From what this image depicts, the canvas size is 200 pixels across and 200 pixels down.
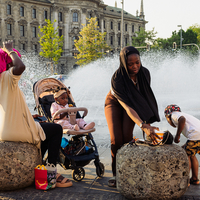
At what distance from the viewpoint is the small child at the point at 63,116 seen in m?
4.66

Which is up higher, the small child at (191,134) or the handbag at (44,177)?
the small child at (191,134)

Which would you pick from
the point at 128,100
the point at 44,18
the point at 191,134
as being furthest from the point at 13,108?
the point at 44,18

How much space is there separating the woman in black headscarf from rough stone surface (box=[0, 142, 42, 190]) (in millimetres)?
1110

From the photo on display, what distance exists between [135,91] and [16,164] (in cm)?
179

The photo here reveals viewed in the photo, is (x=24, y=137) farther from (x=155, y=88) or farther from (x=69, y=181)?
(x=155, y=88)

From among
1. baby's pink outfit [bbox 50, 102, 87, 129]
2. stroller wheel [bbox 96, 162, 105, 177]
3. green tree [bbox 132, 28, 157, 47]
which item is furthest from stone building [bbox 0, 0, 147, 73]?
stroller wheel [bbox 96, 162, 105, 177]

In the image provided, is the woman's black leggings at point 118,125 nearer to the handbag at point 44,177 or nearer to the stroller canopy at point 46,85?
the handbag at point 44,177

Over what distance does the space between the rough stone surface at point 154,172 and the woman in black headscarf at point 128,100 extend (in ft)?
1.40

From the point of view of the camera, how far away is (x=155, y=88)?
59.1 feet

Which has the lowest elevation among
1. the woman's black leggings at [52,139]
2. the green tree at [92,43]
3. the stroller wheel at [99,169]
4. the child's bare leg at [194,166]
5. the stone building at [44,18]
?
the stroller wheel at [99,169]

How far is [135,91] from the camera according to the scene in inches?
155

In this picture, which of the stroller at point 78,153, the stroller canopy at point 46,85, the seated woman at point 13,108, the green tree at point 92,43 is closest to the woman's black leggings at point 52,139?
the seated woman at point 13,108

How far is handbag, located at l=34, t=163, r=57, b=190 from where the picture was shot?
3971 mm

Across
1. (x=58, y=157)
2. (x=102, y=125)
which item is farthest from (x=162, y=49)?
(x=58, y=157)
